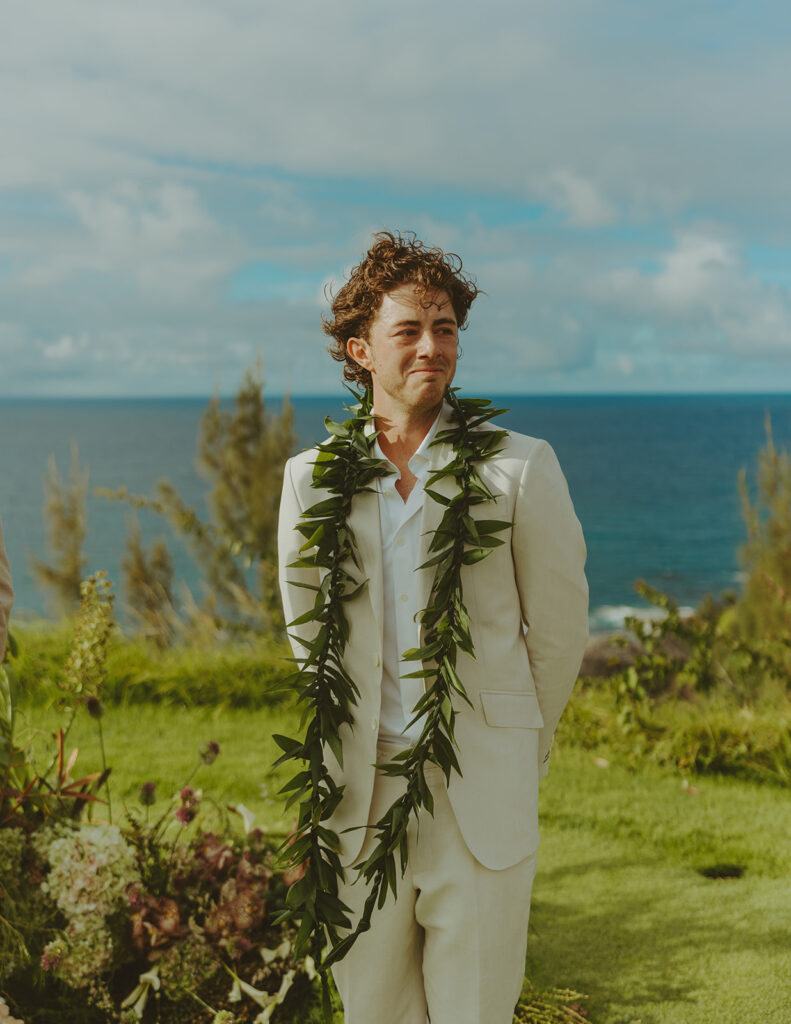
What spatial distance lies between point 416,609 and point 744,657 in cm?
505

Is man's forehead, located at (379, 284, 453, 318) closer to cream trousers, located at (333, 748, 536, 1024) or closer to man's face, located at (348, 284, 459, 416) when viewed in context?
man's face, located at (348, 284, 459, 416)

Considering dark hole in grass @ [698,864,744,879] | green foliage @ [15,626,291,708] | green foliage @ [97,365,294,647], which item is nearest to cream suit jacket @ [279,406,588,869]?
dark hole in grass @ [698,864,744,879]

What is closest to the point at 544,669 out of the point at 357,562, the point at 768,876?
the point at 357,562

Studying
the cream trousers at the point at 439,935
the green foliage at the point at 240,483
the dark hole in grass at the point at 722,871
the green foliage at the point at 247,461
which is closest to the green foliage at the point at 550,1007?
the cream trousers at the point at 439,935

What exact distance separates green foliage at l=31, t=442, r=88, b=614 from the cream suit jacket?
9.09 meters

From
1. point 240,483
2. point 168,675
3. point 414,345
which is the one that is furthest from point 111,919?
point 240,483

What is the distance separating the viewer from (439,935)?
6.95 feet

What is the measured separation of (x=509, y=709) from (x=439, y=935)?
527 mm

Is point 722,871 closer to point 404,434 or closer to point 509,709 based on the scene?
point 509,709

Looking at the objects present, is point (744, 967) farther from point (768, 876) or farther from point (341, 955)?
point (341, 955)

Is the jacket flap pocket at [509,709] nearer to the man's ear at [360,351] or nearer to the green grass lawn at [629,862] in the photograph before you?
the man's ear at [360,351]

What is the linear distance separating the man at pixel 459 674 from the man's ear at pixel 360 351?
0.17 ft

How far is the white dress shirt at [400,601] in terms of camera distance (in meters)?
2.18

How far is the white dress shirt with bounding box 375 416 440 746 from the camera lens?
7.16 ft
